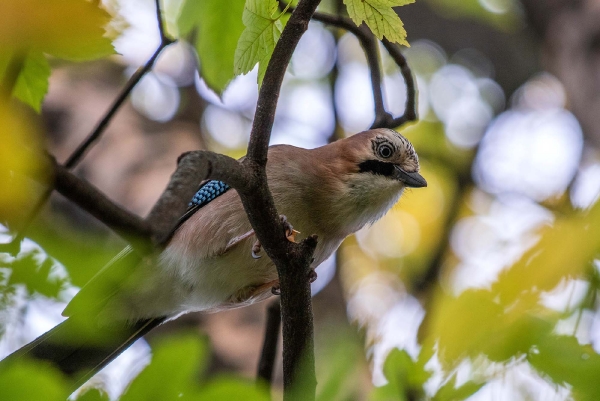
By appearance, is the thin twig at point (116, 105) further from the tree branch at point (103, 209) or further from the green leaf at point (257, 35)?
the tree branch at point (103, 209)

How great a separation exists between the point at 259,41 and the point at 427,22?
21.5ft

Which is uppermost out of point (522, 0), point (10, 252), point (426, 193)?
point (522, 0)

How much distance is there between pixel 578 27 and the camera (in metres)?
5.32

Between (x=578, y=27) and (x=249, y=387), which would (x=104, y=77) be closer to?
(x=578, y=27)

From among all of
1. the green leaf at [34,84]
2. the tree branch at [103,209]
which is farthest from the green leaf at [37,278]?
the green leaf at [34,84]

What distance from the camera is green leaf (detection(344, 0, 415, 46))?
1.92 meters

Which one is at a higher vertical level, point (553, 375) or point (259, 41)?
point (259, 41)

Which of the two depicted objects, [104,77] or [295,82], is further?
[295,82]

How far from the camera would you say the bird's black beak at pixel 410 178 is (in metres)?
3.54

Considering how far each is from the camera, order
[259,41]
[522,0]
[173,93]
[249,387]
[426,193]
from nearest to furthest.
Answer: [249,387] → [259,41] → [522,0] → [173,93] → [426,193]

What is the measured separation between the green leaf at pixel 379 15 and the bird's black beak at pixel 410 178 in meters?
1.60

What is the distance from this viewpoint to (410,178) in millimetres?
3557

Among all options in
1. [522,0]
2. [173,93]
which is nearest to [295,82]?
[173,93]

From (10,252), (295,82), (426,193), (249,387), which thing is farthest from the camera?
(295,82)
